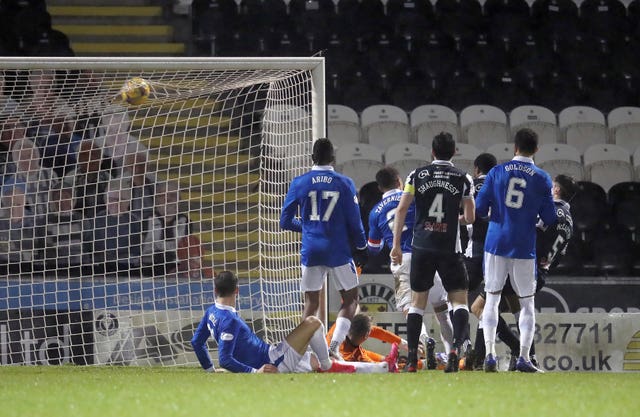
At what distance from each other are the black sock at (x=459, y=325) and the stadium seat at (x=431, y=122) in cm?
588

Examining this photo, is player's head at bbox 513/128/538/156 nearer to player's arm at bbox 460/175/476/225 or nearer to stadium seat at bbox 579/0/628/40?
player's arm at bbox 460/175/476/225

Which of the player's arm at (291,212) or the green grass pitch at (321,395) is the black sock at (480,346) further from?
the player's arm at (291,212)

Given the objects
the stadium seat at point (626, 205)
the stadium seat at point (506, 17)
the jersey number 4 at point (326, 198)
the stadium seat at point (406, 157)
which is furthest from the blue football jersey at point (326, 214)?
the stadium seat at point (506, 17)

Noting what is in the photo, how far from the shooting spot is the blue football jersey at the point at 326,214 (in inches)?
333

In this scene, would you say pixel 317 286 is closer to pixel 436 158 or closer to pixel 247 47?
pixel 436 158

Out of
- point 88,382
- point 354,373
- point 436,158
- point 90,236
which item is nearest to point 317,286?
point 354,373

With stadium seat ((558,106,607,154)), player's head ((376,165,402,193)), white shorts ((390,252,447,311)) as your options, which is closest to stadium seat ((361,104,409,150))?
stadium seat ((558,106,607,154))

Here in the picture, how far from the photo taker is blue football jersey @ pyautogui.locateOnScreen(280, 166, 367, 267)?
8.46 m

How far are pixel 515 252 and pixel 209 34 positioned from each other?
23.9ft

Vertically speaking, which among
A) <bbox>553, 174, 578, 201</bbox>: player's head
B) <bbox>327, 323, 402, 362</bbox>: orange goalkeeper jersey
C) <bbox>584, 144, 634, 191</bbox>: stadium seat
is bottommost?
<bbox>327, 323, 402, 362</bbox>: orange goalkeeper jersey

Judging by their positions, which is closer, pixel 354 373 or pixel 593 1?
pixel 354 373

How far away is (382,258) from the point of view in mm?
12227

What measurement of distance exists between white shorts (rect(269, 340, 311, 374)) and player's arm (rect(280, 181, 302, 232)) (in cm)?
98

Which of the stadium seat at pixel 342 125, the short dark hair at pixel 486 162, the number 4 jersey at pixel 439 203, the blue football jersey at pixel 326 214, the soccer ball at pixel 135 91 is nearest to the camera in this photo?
the number 4 jersey at pixel 439 203
